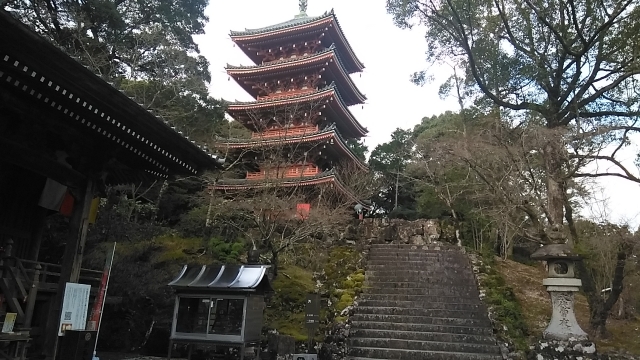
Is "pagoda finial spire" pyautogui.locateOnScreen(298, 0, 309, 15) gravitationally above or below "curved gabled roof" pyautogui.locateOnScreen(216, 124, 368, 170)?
above

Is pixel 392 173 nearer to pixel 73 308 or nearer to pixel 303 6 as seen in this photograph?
pixel 303 6

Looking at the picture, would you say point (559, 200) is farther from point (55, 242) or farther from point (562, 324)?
point (55, 242)

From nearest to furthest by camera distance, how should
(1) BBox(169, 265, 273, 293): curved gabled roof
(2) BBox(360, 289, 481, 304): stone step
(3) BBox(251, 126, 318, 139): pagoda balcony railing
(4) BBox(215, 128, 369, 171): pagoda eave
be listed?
(1) BBox(169, 265, 273, 293): curved gabled roof, (2) BBox(360, 289, 481, 304): stone step, (4) BBox(215, 128, 369, 171): pagoda eave, (3) BBox(251, 126, 318, 139): pagoda balcony railing

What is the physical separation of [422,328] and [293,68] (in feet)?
43.2

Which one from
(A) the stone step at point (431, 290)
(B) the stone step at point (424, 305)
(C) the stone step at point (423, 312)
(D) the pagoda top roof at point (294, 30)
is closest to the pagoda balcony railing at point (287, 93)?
(D) the pagoda top roof at point (294, 30)

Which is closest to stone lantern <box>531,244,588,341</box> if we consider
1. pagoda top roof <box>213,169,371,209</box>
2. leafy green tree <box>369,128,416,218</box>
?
pagoda top roof <box>213,169,371,209</box>

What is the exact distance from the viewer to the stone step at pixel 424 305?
33.1ft

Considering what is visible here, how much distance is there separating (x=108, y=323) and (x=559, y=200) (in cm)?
1051

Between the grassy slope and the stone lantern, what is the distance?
2.01 metres

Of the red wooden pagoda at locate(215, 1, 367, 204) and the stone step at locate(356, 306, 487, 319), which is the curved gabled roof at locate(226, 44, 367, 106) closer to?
the red wooden pagoda at locate(215, 1, 367, 204)

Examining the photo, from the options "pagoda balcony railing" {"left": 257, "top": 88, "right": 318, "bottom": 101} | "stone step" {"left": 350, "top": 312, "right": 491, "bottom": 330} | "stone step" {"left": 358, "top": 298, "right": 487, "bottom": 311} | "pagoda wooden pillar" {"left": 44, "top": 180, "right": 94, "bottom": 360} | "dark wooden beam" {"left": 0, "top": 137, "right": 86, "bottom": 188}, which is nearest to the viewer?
"dark wooden beam" {"left": 0, "top": 137, "right": 86, "bottom": 188}

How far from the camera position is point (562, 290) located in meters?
7.18

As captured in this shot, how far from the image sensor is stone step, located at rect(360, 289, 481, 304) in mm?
10492

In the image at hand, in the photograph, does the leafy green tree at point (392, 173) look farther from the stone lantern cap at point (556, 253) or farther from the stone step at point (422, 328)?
the stone lantern cap at point (556, 253)
